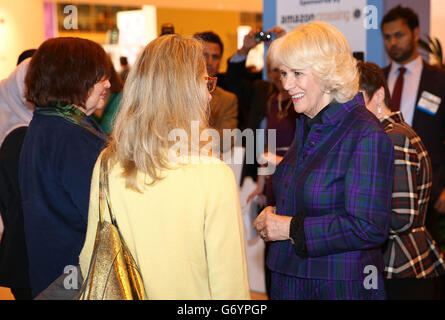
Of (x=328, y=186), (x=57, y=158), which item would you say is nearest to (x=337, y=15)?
(x=328, y=186)

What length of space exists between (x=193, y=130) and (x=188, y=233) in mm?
282

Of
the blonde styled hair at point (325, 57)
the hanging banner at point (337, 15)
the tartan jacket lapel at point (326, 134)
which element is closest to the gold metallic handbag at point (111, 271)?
the tartan jacket lapel at point (326, 134)

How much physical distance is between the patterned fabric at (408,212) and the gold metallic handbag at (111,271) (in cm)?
110

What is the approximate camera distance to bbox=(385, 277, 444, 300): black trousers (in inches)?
87.1

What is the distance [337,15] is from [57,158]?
2289 millimetres

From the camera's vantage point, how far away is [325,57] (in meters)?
1.85

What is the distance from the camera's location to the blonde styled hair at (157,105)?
1.49m

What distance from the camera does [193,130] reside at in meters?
1.51

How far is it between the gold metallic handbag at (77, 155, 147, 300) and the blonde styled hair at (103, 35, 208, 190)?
15 centimetres

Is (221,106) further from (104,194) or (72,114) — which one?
(104,194)

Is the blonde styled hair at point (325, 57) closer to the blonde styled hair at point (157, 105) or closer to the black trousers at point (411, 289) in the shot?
the blonde styled hair at point (157, 105)

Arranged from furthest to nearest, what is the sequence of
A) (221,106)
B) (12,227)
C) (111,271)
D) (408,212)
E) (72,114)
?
(221,106)
(12,227)
(72,114)
(408,212)
(111,271)

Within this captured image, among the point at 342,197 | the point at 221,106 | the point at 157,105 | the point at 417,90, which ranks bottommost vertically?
the point at 342,197
